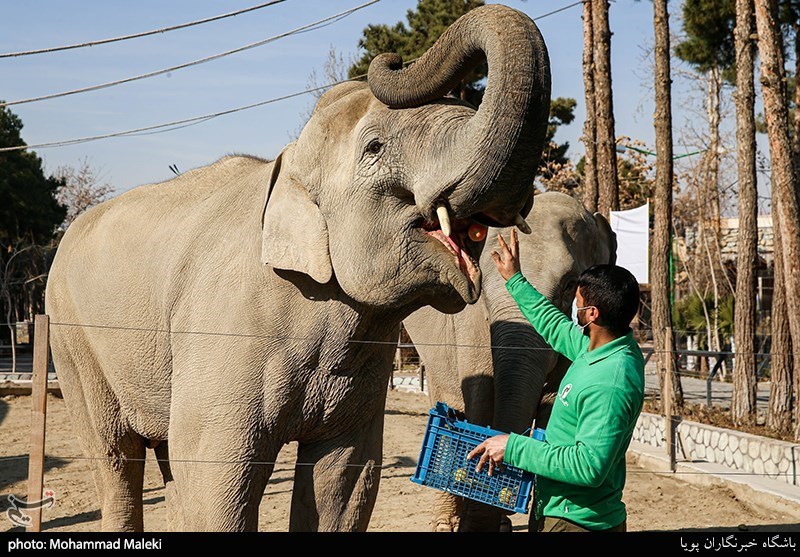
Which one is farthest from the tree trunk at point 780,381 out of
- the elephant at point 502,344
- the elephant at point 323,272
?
the elephant at point 323,272

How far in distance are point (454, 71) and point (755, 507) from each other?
636 centimetres

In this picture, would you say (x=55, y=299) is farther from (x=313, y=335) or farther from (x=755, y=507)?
(x=755, y=507)

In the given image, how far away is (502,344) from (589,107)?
11.2 metres

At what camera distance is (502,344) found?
5.88 m

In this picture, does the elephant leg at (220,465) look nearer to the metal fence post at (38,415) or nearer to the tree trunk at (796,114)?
the metal fence post at (38,415)

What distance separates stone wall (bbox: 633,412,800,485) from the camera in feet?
28.4

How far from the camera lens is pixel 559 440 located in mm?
3238

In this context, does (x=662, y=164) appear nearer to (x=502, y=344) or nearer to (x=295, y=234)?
(x=502, y=344)

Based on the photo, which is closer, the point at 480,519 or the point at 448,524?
the point at 480,519

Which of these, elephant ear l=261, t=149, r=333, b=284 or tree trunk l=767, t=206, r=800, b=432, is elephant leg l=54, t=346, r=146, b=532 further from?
tree trunk l=767, t=206, r=800, b=432

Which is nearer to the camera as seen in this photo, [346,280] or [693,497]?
[346,280]

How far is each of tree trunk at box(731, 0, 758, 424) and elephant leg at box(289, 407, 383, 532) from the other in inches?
326

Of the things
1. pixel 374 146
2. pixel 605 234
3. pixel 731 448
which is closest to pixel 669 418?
pixel 731 448
